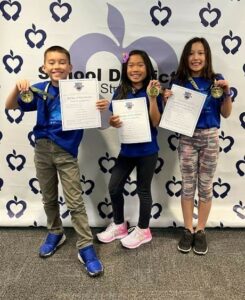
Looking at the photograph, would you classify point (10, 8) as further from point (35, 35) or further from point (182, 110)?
point (182, 110)

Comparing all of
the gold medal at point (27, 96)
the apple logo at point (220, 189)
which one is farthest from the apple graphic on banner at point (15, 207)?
Answer: the apple logo at point (220, 189)

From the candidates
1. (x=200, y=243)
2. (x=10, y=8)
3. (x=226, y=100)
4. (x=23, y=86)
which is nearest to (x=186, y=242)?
(x=200, y=243)

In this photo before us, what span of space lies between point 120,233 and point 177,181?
20.5 inches

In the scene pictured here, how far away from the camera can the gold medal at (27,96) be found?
182 centimetres

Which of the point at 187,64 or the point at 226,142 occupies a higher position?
the point at 187,64

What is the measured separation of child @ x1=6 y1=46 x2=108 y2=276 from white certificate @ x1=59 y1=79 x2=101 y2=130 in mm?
55

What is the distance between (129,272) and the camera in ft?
6.15

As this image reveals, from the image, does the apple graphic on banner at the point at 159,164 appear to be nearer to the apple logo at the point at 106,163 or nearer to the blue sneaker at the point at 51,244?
the apple logo at the point at 106,163

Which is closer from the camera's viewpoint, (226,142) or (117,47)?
(117,47)

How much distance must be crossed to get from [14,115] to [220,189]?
1459 millimetres

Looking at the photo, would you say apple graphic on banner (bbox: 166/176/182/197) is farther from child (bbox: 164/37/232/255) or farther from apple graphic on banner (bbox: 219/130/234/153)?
apple graphic on banner (bbox: 219/130/234/153)

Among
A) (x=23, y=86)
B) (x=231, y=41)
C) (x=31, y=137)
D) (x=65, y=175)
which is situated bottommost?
(x=65, y=175)

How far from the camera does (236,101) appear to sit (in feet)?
7.32

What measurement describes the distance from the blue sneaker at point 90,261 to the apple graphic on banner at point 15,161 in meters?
0.75
